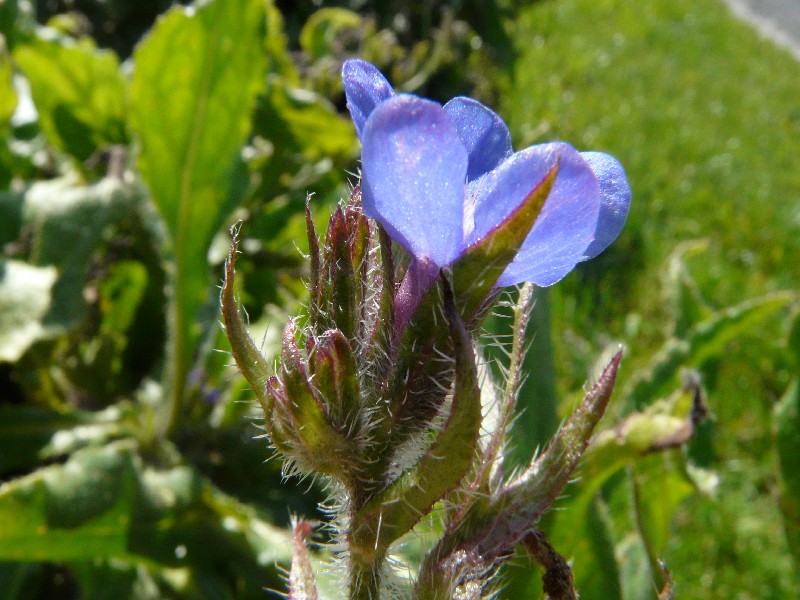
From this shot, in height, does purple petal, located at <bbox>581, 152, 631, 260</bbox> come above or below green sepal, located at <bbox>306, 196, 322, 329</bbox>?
above

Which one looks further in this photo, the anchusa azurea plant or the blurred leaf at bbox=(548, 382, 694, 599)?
the blurred leaf at bbox=(548, 382, 694, 599)

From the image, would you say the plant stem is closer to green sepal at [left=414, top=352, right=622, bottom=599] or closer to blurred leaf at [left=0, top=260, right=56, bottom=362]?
blurred leaf at [left=0, top=260, right=56, bottom=362]

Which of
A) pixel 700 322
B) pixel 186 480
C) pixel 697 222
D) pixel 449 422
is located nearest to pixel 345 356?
pixel 449 422

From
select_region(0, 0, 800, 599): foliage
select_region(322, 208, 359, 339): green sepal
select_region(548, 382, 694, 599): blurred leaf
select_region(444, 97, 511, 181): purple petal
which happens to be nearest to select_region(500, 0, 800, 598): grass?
select_region(0, 0, 800, 599): foliage

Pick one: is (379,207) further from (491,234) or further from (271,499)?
(271,499)

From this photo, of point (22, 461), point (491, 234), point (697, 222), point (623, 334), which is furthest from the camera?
point (697, 222)

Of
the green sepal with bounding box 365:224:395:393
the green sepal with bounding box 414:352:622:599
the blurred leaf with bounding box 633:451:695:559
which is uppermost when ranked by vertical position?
the green sepal with bounding box 365:224:395:393
